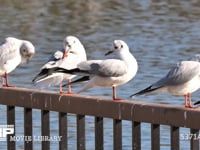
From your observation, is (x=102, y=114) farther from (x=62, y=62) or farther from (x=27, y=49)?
(x=27, y=49)

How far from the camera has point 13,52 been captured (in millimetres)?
7312

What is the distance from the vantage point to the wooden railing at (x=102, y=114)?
5312 mm

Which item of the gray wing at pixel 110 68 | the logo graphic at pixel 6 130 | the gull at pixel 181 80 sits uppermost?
the gray wing at pixel 110 68

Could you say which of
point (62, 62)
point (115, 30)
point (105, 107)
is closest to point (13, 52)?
point (62, 62)

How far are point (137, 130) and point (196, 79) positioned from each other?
2.96ft

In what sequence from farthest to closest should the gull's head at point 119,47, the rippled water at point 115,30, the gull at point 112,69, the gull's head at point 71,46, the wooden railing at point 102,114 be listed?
1. the rippled water at point 115,30
2. the gull's head at point 71,46
3. the gull's head at point 119,47
4. the gull at point 112,69
5. the wooden railing at point 102,114

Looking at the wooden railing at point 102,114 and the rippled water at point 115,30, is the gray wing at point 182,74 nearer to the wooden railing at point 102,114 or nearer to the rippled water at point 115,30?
the wooden railing at point 102,114

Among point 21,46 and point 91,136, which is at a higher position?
point 21,46

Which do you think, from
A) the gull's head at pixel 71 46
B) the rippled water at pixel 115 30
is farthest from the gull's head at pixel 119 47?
the rippled water at pixel 115 30

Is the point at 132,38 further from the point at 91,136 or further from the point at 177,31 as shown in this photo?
the point at 91,136

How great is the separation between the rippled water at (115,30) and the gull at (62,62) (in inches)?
104

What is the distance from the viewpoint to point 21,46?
7438 mm

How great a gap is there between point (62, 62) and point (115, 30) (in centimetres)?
1439

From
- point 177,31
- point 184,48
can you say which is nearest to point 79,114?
point 184,48
